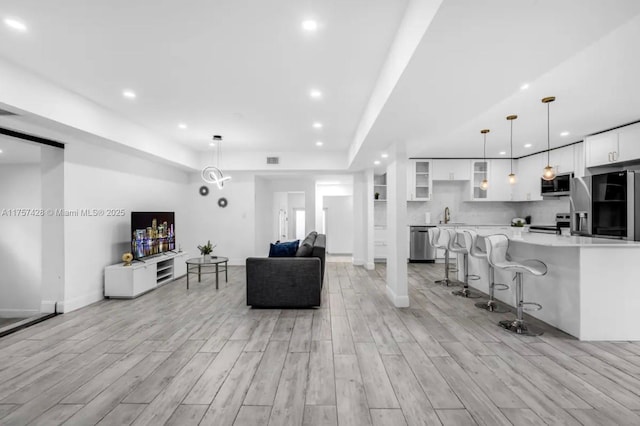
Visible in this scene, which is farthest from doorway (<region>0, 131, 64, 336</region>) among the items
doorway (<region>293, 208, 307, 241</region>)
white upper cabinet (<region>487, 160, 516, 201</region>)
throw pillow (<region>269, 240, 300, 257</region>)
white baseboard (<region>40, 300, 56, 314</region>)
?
white upper cabinet (<region>487, 160, 516, 201</region>)

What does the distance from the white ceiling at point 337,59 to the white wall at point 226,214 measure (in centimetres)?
311

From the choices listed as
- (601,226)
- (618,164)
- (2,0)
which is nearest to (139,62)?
(2,0)

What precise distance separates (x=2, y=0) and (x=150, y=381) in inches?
113

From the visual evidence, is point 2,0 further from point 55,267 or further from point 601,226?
point 601,226

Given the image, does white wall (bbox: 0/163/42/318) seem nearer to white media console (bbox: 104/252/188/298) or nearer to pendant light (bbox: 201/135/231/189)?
white media console (bbox: 104/252/188/298)

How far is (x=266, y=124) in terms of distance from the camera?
5.00 meters

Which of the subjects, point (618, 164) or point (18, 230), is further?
point (18, 230)

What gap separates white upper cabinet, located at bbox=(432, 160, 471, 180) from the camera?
768 cm

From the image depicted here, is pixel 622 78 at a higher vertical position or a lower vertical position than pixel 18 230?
higher

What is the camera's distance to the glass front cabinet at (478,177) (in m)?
7.59

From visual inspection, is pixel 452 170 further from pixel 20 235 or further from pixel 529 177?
pixel 20 235

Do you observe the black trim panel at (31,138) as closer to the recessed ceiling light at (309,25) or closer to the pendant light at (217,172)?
the pendant light at (217,172)

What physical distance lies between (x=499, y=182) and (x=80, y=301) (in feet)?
28.3

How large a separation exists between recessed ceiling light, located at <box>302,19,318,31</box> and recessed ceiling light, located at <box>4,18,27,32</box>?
6.98 ft
